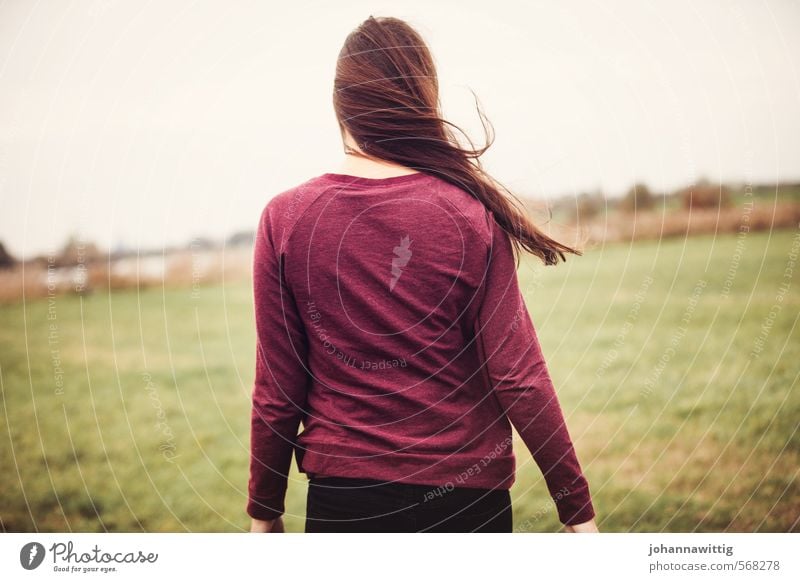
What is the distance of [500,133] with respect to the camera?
2.29 m

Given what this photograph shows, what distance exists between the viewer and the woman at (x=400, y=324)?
1.36m

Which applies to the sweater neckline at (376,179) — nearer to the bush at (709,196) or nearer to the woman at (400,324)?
the woman at (400,324)

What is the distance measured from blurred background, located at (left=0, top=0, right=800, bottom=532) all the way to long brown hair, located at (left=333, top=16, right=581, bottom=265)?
0.20m

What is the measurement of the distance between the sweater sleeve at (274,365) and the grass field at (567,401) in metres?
1.50

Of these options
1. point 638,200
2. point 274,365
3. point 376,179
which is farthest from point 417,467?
point 638,200

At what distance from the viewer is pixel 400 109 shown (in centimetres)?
144

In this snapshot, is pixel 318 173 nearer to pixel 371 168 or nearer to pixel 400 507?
pixel 371 168

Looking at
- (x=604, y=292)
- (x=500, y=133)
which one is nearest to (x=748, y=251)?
(x=604, y=292)

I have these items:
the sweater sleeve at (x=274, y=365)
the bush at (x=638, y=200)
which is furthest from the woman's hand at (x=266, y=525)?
the bush at (x=638, y=200)

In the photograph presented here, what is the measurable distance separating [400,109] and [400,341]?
517 mm

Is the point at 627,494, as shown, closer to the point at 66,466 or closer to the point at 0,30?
the point at 66,466

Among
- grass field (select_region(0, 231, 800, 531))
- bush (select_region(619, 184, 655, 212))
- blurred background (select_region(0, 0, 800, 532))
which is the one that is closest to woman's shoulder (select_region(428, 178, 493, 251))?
blurred background (select_region(0, 0, 800, 532))

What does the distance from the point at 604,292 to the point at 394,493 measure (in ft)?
15.9
